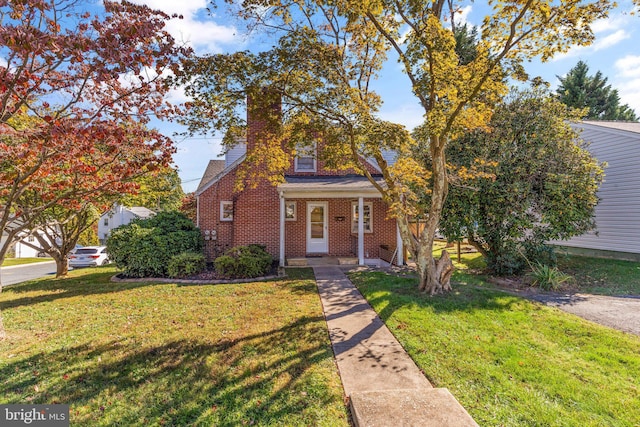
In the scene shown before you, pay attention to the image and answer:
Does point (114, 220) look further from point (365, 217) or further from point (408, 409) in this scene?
point (408, 409)

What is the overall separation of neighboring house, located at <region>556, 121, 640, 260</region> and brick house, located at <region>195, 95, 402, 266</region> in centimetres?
810

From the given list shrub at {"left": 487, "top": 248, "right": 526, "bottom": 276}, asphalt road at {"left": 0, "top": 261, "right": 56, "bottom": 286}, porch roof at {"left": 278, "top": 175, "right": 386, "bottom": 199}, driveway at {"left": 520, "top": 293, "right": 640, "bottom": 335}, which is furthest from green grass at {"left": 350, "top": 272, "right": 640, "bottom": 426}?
asphalt road at {"left": 0, "top": 261, "right": 56, "bottom": 286}

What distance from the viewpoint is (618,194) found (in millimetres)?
11938

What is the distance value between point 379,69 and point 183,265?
8655 millimetres

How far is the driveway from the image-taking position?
5816 millimetres

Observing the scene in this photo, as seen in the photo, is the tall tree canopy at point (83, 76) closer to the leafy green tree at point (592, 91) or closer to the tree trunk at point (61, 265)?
the tree trunk at point (61, 265)

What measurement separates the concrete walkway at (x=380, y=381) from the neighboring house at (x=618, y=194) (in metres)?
10.7

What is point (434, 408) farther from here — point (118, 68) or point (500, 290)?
point (500, 290)

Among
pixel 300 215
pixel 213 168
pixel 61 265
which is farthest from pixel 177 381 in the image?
pixel 213 168

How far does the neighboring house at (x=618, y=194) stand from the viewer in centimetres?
1134

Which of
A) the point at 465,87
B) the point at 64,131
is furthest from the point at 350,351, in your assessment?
the point at 465,87

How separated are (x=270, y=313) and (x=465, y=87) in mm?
6083

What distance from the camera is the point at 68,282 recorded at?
1043cm

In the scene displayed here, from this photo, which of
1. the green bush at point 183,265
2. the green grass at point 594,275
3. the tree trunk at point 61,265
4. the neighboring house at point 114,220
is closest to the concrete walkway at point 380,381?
the green grass at point 594,275
